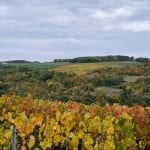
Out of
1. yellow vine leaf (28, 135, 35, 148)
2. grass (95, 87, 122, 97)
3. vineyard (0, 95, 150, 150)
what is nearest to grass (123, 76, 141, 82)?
grass (95, 87, 122, 97)

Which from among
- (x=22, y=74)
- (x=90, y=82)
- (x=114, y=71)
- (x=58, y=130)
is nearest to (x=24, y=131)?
(x=58, y=130)

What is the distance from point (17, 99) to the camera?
19.1 metres

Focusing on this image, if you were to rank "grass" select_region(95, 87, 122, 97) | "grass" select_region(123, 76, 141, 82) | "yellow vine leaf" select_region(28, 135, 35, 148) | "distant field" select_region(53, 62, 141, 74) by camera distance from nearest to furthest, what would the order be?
"yellow vine leaf" select_region(28, 135, 35, 148) → "grass" select_region(95, 87, 122, 97) → "grass" select_region(123, 76, 141, 82) → "distant field" select_region(53, 62, 141, 74)

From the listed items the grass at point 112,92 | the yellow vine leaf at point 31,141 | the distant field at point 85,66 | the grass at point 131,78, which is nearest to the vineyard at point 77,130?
the yellow vine leaf at point 31,141

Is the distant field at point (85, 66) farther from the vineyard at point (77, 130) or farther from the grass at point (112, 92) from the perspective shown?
the vineyard at point (77, 130)

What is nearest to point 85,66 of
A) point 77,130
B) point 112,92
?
point 112,92

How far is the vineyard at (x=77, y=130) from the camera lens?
15.2m

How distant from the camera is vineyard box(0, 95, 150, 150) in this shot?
15250 millimetres

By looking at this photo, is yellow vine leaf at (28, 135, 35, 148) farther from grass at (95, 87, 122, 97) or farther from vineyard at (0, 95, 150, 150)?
grass at (95, 87, 122, 97)

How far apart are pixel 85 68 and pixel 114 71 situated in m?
7.91

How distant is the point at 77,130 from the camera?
15.8 m

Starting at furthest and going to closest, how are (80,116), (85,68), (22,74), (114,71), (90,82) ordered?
(85,68) < (114,71) < (22,74) < (90,82) < (80,116)

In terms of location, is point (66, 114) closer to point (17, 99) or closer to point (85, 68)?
point (17, 99)

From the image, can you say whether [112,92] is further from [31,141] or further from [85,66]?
[31,141]
